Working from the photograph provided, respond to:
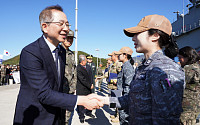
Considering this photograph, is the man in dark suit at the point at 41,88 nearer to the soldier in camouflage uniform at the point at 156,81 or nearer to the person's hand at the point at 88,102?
the person's hand at the point at 88,102

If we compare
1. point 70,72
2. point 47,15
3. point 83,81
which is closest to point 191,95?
point 70,72

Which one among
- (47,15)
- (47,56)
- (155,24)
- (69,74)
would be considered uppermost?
(47,15)

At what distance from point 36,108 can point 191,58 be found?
340 cm

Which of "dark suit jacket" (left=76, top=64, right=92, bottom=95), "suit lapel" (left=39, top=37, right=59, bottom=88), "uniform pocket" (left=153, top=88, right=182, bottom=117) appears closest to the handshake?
"suit lapel" (left=39, top=37, right=59, bottom=88)

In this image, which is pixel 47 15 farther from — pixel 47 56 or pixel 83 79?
pixel 83 79

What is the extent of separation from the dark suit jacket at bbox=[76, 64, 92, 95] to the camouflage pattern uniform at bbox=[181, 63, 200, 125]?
3476 millimetres

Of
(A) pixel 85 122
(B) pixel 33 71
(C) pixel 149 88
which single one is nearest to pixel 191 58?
(C) pixel 149 88

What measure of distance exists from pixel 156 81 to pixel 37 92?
4.20 ft

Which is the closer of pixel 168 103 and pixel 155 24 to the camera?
pixel 168 103

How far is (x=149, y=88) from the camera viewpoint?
1.46 m

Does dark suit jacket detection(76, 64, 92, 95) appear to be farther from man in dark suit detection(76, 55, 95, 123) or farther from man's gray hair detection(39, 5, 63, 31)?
man's gray hair detection(39, 5, 63, 31)

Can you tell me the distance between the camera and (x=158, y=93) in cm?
133

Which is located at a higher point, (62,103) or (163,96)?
(163,96)

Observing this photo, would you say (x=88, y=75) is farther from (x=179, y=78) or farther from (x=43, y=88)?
(x=179, y=78)
